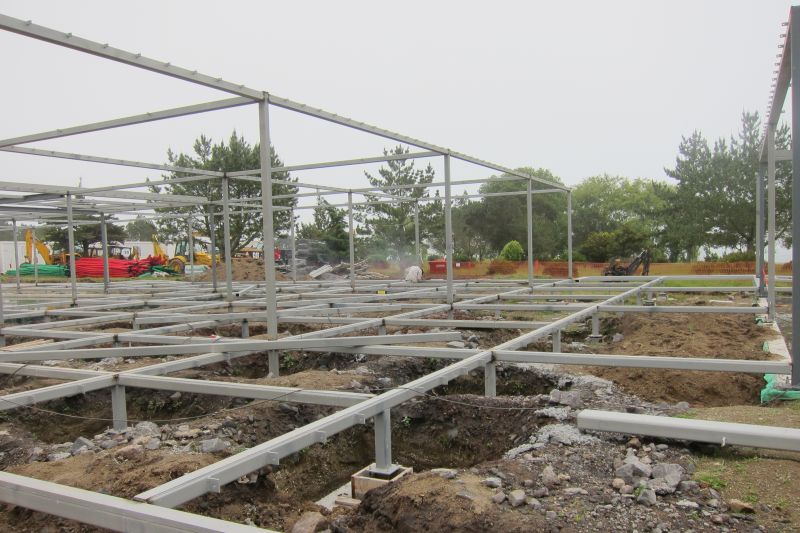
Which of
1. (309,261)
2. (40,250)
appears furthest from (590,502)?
(40,250)

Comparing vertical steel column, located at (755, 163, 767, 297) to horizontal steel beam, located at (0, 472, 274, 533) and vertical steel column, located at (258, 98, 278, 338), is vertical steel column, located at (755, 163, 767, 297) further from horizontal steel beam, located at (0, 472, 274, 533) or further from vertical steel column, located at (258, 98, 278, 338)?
horizontal steel beam, located at (0, 472, 274, 533)

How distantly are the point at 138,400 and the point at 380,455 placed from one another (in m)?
3.18

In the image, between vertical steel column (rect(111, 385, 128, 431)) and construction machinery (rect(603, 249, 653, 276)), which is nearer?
vertical steel column (rect(111, 385, 128, 431))

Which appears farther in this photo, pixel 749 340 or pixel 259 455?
pixel 749 340

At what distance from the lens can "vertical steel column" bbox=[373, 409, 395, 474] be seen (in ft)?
11.0

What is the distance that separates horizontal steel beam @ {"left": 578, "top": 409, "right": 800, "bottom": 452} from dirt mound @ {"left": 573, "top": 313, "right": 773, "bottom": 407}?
177 cm

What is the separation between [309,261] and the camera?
96.0 feet

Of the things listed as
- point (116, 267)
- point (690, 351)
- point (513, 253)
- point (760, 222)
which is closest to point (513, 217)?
point (513, 253)

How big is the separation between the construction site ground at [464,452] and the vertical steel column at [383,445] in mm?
441

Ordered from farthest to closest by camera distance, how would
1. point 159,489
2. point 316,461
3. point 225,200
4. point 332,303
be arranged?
1. point 225,200
2. point 332,303
3. point 316,461
4. point 159,489

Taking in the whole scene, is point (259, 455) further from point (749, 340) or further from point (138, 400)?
point (749, 340)

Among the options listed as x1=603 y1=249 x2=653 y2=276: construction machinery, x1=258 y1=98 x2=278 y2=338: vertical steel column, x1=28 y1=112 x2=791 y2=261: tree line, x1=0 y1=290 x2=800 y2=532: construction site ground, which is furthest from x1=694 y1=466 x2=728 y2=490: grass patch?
x1=28 y1=112 x2=791 y2=261: tree line

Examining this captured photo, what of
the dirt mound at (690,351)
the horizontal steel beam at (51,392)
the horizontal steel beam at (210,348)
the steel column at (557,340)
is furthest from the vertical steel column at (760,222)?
the horizontal steel beam at (51,392)

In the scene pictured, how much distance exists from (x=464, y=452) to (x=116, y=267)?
29.4 meters
